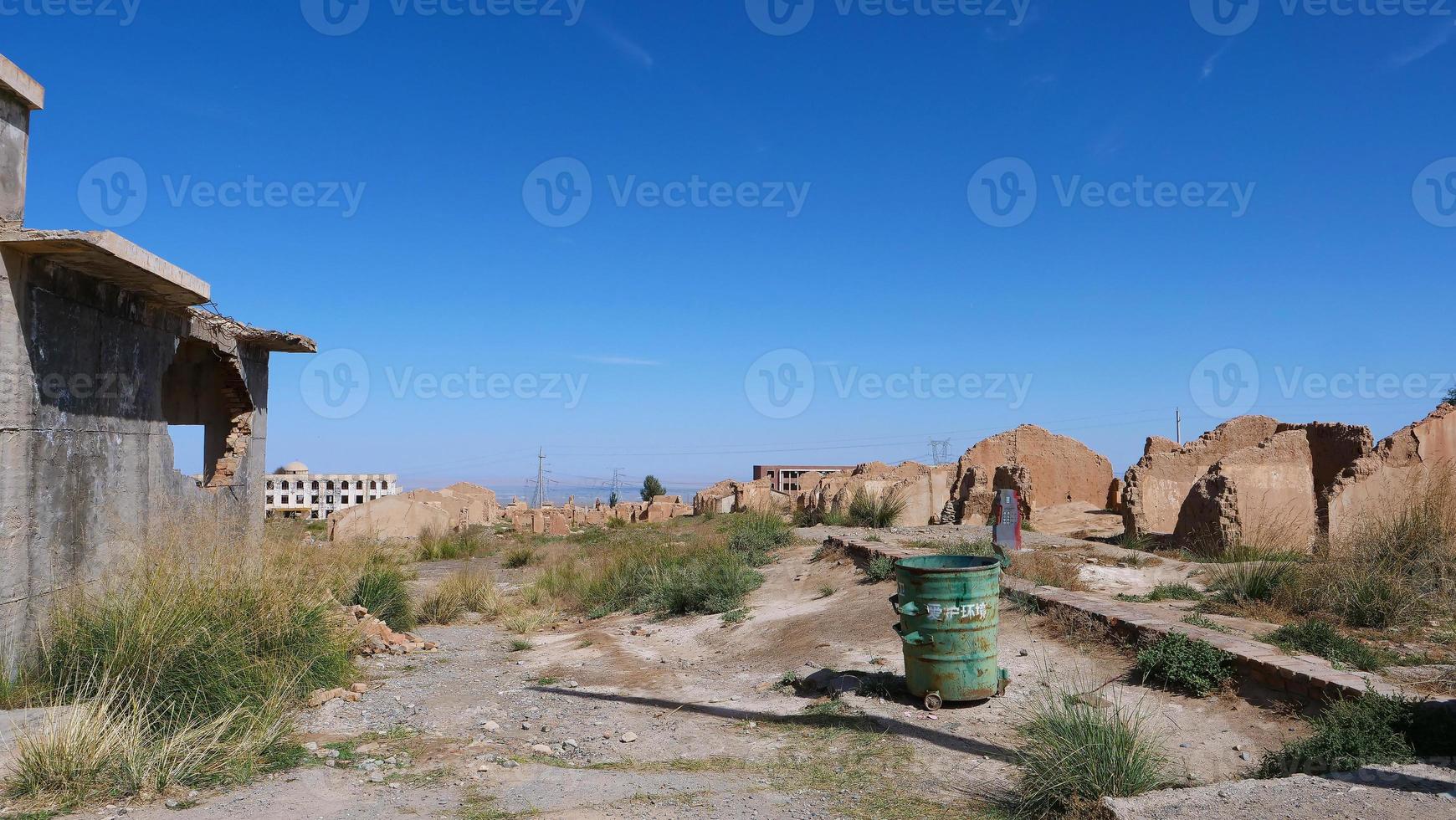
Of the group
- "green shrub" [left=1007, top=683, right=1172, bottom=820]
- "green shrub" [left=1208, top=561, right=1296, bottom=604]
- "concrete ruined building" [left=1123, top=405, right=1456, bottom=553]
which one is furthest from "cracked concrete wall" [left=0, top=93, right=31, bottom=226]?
"concrete ruined building" [left=1123, top=405, right=1456, bottom=553]

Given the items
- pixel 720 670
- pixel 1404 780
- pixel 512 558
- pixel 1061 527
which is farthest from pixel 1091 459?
pixel 1404 780

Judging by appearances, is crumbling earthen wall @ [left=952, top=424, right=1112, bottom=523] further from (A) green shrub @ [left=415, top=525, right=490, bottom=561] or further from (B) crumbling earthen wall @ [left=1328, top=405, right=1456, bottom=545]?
(A) green shrub @ [left=415, top=525, right=490, bottom=561]

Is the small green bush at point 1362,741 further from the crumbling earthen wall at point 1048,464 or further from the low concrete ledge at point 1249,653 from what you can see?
the crumbling earthen wall at point 1048,464

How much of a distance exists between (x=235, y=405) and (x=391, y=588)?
139 inches

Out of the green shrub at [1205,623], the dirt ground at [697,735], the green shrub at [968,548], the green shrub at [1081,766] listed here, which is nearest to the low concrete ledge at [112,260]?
the dirt ground at [697,735]

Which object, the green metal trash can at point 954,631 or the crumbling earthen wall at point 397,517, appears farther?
the crumbling earthen wall at point 397,517

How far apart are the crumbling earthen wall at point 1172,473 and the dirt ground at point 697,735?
8.11 m

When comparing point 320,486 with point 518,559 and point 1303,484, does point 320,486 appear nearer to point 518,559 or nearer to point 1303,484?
point 518,559

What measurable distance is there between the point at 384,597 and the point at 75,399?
4791 millimetres

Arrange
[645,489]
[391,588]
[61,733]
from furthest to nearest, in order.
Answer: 1. [645,489]
2. [391,588]
3. [61,733]

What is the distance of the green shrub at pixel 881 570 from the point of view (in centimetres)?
1138

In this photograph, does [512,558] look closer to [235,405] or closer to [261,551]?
[235,405]

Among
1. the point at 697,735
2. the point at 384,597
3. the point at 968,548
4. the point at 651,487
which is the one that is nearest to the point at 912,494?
the point at 968,548

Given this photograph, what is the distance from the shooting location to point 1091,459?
75.5ft
